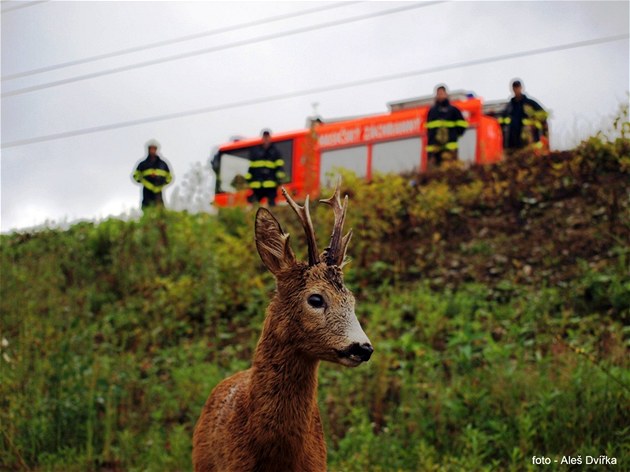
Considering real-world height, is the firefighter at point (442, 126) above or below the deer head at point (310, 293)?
above

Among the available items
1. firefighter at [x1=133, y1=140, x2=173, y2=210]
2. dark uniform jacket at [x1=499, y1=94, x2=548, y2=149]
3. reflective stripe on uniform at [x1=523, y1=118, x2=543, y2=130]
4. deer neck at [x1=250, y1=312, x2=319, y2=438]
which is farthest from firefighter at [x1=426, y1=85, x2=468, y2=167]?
deer neck at [x1=250, y1=312, x2=319, y2=438]

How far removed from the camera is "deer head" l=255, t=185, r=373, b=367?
3879mm

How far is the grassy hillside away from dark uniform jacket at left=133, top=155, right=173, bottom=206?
2.25 m

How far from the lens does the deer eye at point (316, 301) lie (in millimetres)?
3979

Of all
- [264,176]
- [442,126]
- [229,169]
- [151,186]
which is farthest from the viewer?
[229,169]

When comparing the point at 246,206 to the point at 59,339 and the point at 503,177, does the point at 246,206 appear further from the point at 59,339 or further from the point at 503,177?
the point at 59,339

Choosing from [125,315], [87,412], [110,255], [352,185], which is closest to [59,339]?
[87,412]

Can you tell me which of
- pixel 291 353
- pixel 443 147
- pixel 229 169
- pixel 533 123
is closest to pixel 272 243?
pixel 291 353

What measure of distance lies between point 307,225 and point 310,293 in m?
0.33

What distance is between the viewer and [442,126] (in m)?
14.9

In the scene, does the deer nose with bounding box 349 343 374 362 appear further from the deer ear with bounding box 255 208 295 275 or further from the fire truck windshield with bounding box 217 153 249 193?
the fire truck windshield with bounding box 217 153 249 193

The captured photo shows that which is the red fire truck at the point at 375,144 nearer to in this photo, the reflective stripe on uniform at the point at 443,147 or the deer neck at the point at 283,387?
the reflective stripe on uniform at the point at 443,147

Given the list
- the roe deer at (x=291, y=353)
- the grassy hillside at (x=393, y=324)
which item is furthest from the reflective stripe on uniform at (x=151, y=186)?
the roe deer at (x=291, y=353)

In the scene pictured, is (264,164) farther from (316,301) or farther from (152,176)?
(316,301)
